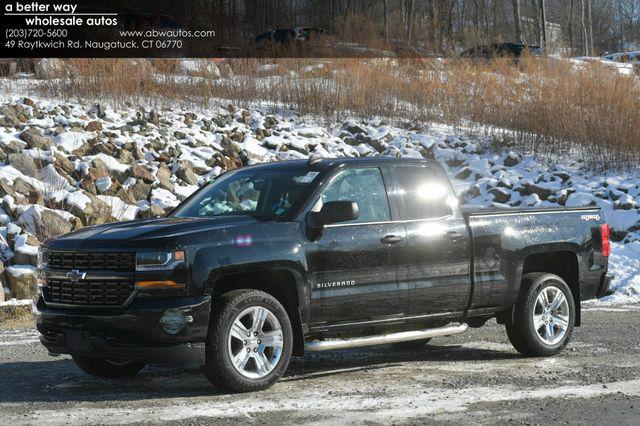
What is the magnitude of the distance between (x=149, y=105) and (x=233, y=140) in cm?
248

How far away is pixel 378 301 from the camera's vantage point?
26.9ft

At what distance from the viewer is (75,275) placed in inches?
296

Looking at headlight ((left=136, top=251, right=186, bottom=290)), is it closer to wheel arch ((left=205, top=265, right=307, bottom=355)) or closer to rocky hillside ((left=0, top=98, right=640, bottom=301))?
wheel arch ((left=205, top=265, right=307, bottom=355))

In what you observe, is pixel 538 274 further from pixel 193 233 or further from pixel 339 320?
pixel 193 233

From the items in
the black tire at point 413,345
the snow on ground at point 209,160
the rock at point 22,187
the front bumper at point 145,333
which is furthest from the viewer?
the snow on ground at point 209,160

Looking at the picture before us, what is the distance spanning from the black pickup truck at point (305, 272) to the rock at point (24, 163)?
8.67 meters

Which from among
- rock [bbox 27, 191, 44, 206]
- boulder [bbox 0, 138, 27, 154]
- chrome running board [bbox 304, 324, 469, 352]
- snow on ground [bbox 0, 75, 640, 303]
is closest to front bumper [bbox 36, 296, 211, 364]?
chrome running board [bbox 304, 324, 469, 352]

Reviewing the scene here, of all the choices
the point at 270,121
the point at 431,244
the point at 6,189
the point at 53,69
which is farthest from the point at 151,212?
the point at 431,244

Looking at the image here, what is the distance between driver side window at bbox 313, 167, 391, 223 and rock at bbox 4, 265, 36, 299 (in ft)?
21.7

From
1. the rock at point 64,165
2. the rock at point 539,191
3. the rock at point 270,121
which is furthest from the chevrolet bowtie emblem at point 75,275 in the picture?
the rock at point 270,121

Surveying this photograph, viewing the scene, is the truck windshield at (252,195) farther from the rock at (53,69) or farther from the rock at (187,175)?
the rock at (53,69)

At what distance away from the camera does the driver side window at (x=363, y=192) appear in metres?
8.32

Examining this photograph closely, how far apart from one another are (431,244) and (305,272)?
1.32 meters

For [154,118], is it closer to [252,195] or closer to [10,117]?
[10,117]
